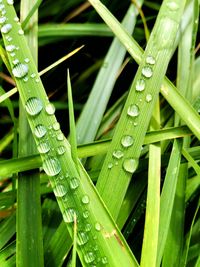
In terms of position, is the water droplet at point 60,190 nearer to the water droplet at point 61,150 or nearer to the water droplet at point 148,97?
the water droplet at point 61,150

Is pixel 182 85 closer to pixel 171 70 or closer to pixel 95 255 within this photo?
pixel 171 70

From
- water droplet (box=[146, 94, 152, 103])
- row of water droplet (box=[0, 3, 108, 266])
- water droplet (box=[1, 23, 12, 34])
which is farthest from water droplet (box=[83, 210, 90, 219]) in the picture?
water droplet (box=[1, 23, 12, 34])

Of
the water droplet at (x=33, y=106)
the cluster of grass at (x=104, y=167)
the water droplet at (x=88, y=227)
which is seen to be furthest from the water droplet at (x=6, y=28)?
the water droplet at (x=88, y=227)

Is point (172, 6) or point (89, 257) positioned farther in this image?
point (172, 6)

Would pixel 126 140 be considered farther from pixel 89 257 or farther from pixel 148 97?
pixel 89 257

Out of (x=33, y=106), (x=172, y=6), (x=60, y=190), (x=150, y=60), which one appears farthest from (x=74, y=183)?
(x=172, y=6)

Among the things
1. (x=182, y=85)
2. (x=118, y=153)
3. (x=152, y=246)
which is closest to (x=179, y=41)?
(x=182, y=85)
